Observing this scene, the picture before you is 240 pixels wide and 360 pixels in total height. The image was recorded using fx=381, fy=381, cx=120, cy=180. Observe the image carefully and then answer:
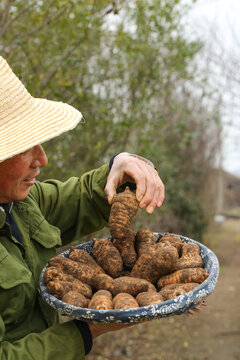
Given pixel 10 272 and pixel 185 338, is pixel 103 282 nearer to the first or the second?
pixel 10 272

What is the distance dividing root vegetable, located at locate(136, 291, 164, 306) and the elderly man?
0.51ft

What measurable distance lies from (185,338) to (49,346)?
15.9ft

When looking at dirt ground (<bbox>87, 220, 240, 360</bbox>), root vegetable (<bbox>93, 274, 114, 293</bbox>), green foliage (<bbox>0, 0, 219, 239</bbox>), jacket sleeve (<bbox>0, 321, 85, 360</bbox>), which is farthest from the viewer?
dirt ground (<bbox>87, 220, 240, 360</bbox>)

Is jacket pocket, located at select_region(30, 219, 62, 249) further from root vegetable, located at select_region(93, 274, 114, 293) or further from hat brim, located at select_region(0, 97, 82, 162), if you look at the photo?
hat brim, located at select_region(0, 97, 82, 162)

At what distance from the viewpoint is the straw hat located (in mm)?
1547

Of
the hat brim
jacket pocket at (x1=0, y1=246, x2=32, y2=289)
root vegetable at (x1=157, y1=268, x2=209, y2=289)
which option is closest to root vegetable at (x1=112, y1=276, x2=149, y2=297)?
root vegetable at (x1=157, y1=268, x2=209, y2=289)

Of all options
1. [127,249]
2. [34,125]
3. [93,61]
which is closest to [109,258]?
[127,249]

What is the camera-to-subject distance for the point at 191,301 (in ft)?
4.65

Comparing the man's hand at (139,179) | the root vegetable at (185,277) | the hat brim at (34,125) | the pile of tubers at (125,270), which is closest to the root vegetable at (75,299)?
the pile of tubers at (125,270)

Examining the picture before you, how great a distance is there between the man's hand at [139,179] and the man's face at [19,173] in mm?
439

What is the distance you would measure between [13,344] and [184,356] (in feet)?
14.3

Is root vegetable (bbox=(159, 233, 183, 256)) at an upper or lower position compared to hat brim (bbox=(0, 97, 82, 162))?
lower

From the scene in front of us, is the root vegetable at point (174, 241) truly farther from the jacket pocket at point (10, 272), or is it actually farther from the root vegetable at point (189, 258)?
the jacket pocket at point (10, 272)

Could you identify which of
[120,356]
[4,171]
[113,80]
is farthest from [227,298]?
[4,171]
